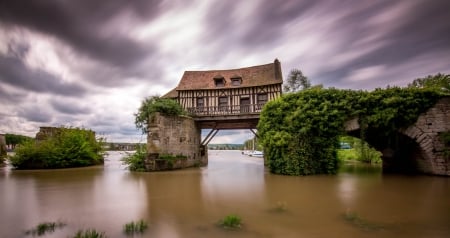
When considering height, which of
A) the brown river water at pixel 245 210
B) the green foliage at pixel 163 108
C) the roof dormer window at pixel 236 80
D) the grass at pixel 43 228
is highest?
the roof dormer window at pixel 236 80

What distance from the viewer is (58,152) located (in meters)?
12.4

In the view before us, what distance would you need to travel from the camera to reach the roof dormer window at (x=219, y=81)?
52.0 feet

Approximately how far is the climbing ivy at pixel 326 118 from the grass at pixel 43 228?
7.62 m

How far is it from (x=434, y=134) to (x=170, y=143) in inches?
439

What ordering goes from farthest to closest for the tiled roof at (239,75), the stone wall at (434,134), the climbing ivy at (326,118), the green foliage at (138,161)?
the tiled roof at (239,75) < the green foliage at (138,161) < the climbing ivy at (326,118) < the stone wall at (434,134)

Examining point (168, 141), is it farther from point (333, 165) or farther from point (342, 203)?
point (342, 203)

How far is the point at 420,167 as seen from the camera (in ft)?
29.2

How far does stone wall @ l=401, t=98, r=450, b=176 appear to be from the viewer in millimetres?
7922

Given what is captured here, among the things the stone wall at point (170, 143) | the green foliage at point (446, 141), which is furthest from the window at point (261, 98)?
the green foliage at point (446, 141)

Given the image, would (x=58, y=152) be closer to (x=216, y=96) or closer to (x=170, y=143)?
(x=170, y=143)

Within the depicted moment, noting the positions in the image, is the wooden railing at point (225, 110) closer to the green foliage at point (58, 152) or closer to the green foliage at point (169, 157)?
the green foliage at point (169, 157)

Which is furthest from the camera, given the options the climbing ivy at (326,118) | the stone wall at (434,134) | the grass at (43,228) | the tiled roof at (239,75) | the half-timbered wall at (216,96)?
the tiled roof at (239,75)

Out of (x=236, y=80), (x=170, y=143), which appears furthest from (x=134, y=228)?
(x=236, y=80)

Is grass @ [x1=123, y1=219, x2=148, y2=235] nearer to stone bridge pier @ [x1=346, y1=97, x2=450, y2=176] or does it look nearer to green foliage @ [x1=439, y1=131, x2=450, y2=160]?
stone bridge pier @ [x1=346, y1=97, x2=450, y2=176]
